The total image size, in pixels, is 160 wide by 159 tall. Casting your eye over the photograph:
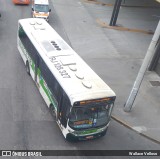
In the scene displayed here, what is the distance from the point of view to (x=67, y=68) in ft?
43.5

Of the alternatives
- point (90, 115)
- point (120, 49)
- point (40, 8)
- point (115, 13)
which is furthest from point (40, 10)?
point (90, 115)

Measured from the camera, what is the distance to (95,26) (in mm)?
28094

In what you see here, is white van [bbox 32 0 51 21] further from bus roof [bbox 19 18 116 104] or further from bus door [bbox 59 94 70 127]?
bus door [bbox 59 94 70 127]

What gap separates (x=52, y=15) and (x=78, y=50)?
30.5ft

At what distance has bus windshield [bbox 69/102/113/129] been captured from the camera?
1165 cm

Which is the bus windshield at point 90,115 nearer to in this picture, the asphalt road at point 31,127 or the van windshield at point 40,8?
the asphalt road at point 31,127

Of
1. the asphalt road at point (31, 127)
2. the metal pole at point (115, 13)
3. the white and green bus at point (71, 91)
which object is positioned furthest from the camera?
the metal pole at point (115, 13)

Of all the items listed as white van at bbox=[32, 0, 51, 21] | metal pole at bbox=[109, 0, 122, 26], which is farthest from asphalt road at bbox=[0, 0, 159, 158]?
metal pole at bbox=[109, 0, 122, 26]

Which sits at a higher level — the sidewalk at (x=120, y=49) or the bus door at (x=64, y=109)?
the bus door at (x=64, y=109)

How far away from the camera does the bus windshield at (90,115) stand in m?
11.6

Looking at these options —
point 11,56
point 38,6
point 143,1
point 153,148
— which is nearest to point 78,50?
point 11,56

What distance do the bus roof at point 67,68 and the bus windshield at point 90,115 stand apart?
493 mm

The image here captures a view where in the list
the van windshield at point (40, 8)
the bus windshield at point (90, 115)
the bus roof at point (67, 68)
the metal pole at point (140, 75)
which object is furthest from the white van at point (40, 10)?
the bus windshield at point (90, 115)

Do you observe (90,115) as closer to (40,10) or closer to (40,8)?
(40,10)
